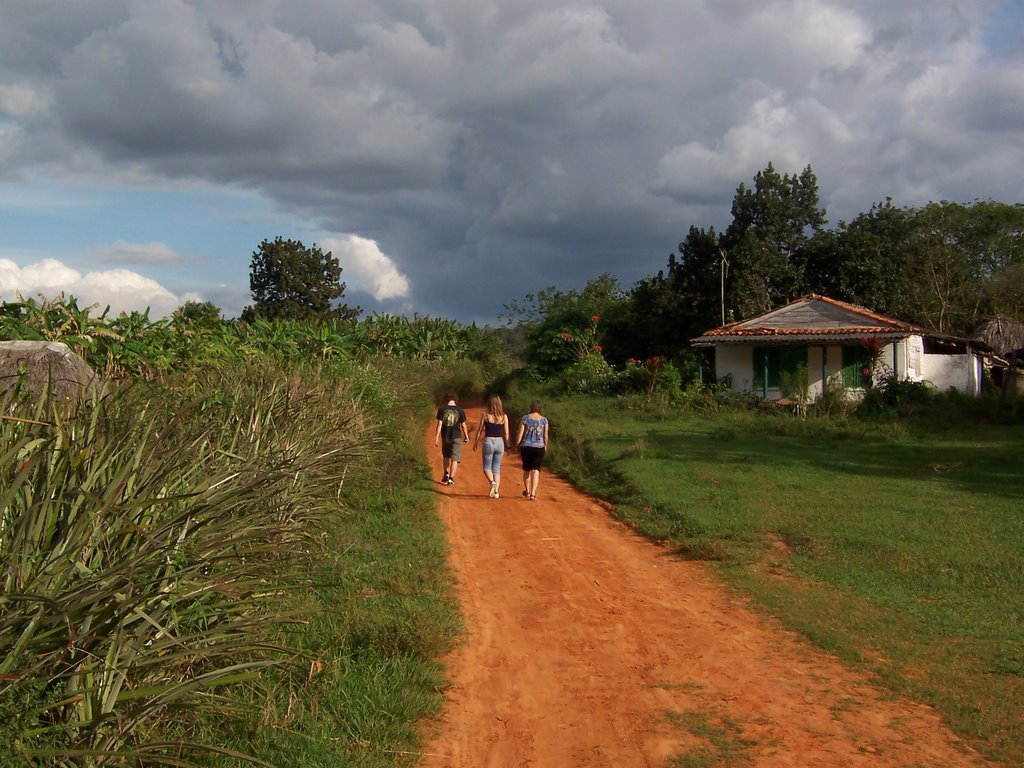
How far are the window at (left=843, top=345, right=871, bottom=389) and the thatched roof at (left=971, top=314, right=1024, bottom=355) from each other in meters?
7.88

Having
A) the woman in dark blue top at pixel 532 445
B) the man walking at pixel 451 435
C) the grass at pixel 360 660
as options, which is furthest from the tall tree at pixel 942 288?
the grass at pixel 360 660

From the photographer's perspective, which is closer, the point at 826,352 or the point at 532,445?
the point at 532,445

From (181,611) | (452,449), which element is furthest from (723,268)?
(181,611)

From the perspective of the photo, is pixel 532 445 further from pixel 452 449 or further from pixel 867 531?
pixel 867 531

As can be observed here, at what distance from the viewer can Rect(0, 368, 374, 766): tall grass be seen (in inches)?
150

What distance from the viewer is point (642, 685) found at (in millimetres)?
6359

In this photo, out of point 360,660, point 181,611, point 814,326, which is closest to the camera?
point 181,611

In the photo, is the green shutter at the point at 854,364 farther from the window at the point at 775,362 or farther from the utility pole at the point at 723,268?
the utility pole at the point at 723,268

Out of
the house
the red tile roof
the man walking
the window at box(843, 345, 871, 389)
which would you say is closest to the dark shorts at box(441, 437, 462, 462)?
the man walking

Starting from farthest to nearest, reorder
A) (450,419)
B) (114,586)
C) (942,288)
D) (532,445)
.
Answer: (942,288)
(450,419)
(532,445)
(114,586)

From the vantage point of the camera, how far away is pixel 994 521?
37.7 ft

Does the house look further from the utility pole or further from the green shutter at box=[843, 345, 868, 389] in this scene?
the utility pole

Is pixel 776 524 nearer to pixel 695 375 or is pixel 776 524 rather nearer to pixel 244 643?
pixel 244 643

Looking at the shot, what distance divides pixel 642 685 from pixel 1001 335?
103 feet
